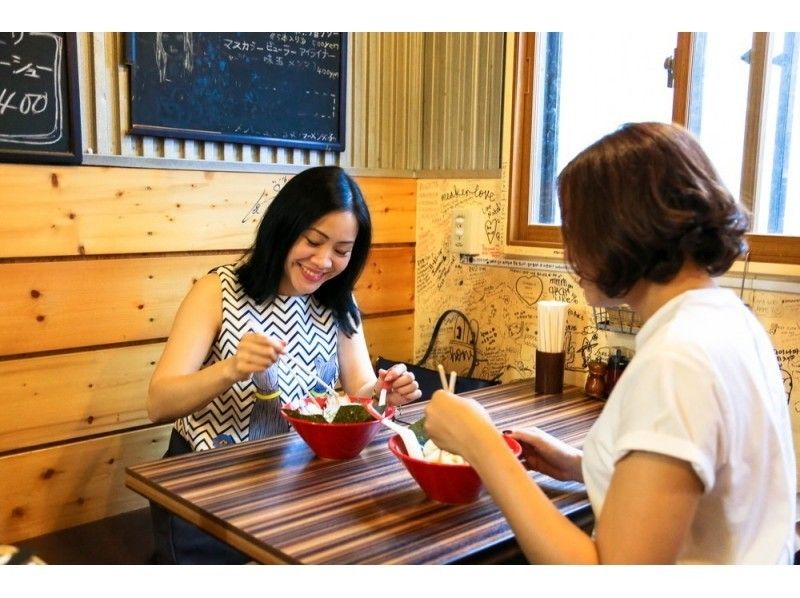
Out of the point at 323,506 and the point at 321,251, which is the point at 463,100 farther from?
the point at 323,506

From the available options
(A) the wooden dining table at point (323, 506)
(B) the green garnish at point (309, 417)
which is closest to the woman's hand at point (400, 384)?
(A) the wooden dining table at point (323, 506)

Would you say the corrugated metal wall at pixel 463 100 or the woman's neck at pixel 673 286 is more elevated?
the corrugated metal wall at pixel 463 100

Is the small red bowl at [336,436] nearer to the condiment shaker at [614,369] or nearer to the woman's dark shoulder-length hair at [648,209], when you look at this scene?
the woman's dark shoulder-length hair at [648,209]

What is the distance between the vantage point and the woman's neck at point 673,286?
37.1 inches

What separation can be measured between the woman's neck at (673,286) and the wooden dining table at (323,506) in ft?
1.33

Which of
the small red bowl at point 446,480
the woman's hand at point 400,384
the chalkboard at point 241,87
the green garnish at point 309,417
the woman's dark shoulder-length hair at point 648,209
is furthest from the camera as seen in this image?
the chalkboard at point 241,87

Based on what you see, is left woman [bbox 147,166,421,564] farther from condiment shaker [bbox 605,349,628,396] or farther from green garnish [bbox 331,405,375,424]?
condiment shaker [bbox 605,349,628,396]

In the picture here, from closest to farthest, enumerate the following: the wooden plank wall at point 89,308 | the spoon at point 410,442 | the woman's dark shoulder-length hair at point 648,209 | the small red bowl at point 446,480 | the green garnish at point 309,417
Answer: the woman's dark shoulder-length hair at point 648,209
the small red bowl at point 446,480
the spoon at point 410,442
the green garnish at point 309,417
the wooden plank wall at point 89,308

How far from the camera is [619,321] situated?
2133mm

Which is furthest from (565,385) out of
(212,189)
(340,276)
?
(212,189)

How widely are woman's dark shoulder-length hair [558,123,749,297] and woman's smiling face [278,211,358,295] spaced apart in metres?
0.85

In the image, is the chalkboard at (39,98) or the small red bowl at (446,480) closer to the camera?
the small red bowl at (446,480)

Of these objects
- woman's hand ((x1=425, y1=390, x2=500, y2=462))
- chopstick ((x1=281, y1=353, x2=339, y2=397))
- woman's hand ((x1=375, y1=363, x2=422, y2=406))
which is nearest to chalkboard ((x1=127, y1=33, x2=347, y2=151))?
chopstick ((x1=281, y1=353, x2=339, y2=397))
